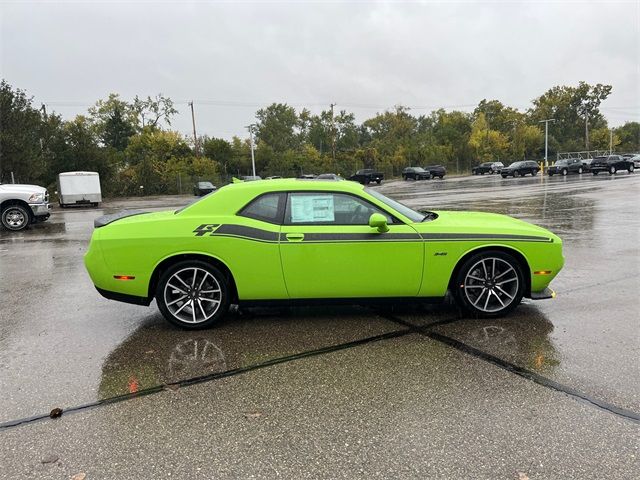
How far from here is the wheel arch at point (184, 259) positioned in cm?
496

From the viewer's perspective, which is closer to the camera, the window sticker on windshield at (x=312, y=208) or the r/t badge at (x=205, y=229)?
the r/t badge at (x=205, y=229)

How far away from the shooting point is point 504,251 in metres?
5.11

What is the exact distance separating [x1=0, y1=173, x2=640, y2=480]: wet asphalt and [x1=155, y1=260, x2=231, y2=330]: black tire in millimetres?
122

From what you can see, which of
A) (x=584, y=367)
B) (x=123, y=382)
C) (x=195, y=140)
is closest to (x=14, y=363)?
(x=123, y=382)

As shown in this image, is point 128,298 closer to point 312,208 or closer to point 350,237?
point 312,208

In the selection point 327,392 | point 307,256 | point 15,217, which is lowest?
point 327,392

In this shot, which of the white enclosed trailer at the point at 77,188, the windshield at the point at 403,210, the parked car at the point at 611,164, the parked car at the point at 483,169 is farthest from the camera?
the parked car at the point at 483,169

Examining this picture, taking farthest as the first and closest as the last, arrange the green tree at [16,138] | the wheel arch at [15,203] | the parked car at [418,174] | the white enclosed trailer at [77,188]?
the parked car at [418,174]
the green tree at [16,138]
the white enclosed trailer at [77,188]
the wheel arch at [15,203]

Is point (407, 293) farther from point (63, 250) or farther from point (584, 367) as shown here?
point (63, 250)

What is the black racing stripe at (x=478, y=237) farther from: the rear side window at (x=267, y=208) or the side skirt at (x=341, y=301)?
the rear side window at (x=267, y=208)

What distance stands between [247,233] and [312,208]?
704 millimetres

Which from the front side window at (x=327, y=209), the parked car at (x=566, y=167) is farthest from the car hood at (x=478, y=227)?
the parked car at (x=566, y=167)

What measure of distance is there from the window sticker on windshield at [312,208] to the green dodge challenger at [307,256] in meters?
0.01

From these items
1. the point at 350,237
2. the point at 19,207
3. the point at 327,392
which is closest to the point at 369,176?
the point at 19,207
